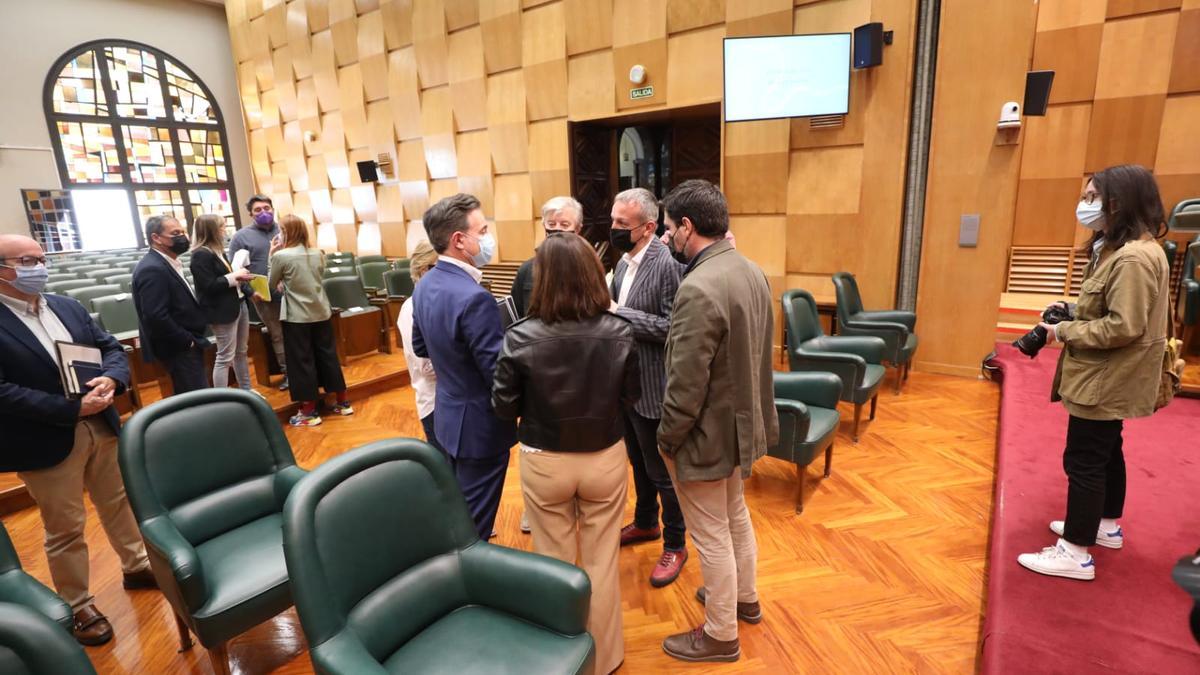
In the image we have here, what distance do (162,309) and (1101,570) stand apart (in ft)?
14.6

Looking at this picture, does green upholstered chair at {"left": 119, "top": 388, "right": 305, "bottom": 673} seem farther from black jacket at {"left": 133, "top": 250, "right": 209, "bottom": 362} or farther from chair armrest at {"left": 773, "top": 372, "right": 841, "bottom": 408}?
chair armrest at {"left": 773, "top": 372, "right": 841, "bottom": 408}

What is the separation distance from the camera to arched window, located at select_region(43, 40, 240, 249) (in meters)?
9.73

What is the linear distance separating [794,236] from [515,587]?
4.39 m

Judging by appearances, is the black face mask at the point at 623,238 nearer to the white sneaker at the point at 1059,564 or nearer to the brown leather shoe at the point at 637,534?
the brown leather shoe at the point at 637,534

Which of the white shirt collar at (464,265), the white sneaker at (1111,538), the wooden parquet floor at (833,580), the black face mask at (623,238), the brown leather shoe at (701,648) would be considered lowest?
the wooden parquet floor at (833,580)

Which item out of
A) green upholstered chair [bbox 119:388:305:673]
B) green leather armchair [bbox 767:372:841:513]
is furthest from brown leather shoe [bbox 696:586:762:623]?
green upholstered chair [bbox 119:388:305:673]

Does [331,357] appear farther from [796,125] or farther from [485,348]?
[796,125]

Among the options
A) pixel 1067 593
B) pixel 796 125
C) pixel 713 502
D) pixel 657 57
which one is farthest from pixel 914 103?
pixel 713 502

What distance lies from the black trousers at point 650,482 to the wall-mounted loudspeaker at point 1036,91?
3.80m

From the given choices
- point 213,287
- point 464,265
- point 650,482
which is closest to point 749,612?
point 650,482

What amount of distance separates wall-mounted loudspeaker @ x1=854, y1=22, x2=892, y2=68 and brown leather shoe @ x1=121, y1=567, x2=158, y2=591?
5286mm

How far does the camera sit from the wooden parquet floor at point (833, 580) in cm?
197

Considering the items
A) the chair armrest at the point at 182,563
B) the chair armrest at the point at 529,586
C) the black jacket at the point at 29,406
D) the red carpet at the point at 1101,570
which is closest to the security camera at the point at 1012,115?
the red carpet at the point at 1101,570

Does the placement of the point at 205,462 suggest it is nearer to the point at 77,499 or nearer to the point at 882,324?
the point at 77,499
